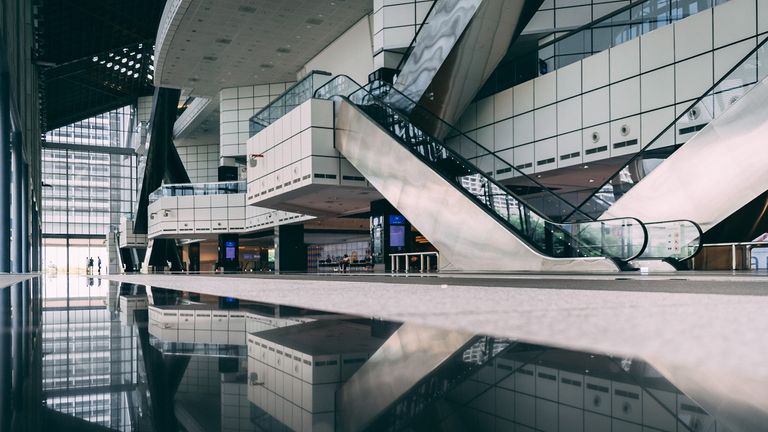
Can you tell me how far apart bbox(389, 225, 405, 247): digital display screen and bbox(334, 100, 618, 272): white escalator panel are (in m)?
5.26

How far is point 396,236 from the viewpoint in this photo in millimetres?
27891

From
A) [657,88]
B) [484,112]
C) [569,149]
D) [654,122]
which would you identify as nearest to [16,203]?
[484,112]

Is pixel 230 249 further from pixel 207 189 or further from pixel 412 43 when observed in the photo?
pixel 412 43

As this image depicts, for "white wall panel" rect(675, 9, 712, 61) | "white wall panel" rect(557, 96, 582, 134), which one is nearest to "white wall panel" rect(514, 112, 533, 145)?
"white wall panel" rect(557, 96, 582, 134)

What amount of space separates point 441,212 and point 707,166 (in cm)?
737

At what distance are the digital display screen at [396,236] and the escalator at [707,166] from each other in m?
11.7

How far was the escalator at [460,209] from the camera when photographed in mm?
15930

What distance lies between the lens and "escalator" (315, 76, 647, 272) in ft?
52.3

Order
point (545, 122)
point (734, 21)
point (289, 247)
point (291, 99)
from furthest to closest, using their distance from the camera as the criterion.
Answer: point (289, 247), point (291, 99), point (545, 122), point (734, 21)

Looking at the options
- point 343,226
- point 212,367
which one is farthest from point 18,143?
point 212,367

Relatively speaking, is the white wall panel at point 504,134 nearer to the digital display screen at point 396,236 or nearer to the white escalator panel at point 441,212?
the digital display screen at point 396,236

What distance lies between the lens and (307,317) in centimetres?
350

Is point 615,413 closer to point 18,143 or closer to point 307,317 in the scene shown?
point 307,317

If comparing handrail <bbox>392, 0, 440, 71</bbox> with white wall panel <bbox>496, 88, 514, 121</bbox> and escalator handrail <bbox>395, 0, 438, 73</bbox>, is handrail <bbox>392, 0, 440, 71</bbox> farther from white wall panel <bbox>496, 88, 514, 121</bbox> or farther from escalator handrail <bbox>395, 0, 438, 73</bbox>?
white wall panel <bbox>496, 88, 514, 121</bbox>
